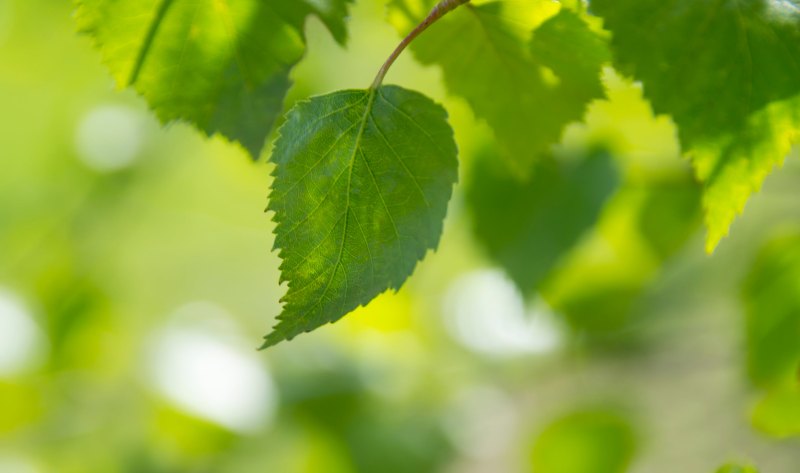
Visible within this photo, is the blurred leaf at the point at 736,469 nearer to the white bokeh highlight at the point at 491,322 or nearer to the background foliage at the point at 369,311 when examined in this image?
the background foliage at the point at 369,311

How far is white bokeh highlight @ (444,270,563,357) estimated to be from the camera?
1.10 meters

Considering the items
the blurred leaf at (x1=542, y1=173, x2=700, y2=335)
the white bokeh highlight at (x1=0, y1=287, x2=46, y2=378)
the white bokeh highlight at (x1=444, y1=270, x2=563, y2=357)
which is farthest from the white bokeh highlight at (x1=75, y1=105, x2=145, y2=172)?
the blurred leaf at (x1=542, y1=173, x2=700, y2=335)

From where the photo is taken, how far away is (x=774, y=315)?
64 centimetres

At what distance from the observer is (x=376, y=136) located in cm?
31

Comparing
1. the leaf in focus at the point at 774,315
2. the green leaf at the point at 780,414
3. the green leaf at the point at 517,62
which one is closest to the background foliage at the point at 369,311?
the leaf in focus at the point at 774,315

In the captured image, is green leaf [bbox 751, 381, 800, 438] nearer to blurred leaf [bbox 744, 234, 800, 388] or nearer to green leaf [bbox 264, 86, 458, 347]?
blurred leaf [bbox 744, 234, 800, 388]

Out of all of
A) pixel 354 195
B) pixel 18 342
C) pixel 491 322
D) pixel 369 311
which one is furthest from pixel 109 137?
pixel 354 195

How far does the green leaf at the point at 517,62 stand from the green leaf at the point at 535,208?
0.76 feet

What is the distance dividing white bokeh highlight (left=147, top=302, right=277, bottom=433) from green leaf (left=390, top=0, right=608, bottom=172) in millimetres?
857

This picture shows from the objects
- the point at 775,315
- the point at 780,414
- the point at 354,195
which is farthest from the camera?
the point at 775,315

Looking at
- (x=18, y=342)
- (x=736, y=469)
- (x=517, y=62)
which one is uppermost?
(x=18, y=342)

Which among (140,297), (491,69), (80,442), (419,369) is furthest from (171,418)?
(491,69)

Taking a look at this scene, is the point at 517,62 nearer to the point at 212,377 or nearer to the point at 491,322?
the point at 491,322

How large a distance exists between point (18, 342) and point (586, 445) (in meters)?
0.86
